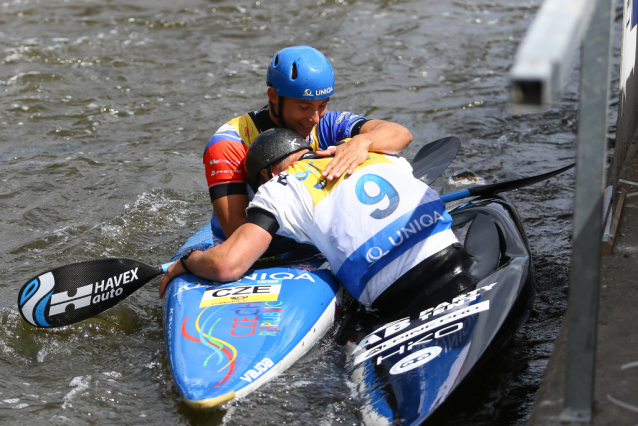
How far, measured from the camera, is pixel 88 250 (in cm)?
Answer: 497

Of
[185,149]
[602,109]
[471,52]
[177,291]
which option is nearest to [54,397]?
[177,291]

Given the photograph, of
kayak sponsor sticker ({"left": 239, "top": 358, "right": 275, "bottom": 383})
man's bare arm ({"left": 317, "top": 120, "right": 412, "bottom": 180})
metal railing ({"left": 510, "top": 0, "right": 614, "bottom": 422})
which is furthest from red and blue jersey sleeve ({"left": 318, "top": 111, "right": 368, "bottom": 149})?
metal railing ({"left": 510, "top": 0, "right": 614, "bottom": 422})

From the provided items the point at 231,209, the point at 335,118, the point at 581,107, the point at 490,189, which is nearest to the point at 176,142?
the point at 335,118

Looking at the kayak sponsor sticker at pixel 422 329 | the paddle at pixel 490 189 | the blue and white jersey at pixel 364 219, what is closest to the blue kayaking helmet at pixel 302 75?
the blue and white jersey at pixel 364 219

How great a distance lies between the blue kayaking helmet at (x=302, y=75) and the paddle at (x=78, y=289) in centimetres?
133

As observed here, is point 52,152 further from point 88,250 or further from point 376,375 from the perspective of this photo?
point 376,375

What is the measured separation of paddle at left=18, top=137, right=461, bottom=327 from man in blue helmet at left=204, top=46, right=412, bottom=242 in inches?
23.8

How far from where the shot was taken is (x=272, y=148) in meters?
3.48

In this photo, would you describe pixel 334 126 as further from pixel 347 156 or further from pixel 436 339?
pixel 436 339

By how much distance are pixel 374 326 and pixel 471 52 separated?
24.8ft

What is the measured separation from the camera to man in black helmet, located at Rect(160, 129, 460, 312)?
3166 mm

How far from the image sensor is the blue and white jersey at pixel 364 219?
316cm

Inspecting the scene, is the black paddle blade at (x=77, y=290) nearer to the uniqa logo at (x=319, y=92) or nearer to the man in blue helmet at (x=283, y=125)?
the man in blue helmet at (x=283, y=125)

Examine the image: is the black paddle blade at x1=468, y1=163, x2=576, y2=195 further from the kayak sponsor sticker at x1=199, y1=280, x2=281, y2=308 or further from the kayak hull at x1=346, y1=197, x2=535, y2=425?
the kayak sponsor sticker at x1=199, y1=280, x2=281, y2=308
